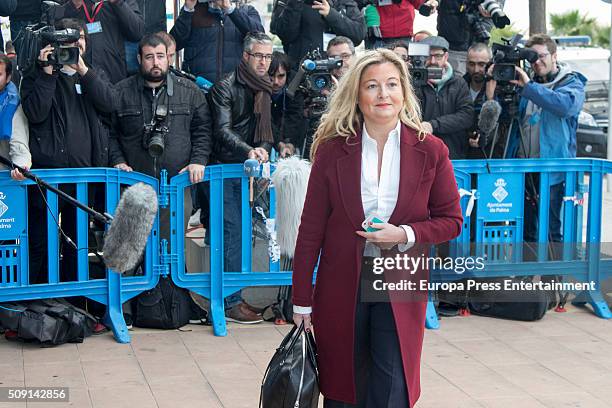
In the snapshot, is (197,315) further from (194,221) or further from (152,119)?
(152,119)

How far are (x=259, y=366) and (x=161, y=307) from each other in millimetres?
1203

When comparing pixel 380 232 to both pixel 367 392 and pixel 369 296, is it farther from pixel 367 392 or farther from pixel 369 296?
pixel 367 392

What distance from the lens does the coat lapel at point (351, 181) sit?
4441 millimetres

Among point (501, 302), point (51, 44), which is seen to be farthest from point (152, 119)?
point (501, 302)

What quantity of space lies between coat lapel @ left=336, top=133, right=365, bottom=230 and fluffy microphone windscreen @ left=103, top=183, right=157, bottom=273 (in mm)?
2096

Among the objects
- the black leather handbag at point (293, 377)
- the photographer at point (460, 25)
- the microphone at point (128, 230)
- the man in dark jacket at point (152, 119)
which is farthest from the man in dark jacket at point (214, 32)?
the black leather handbag at point (293, 377)

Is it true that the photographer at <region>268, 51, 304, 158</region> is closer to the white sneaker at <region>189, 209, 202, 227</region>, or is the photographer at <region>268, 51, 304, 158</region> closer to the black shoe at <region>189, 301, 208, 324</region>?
the white sneaker at <region>189, 209, 202, 227</region>

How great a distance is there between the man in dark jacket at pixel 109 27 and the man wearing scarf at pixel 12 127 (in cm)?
107

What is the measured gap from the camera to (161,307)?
7.62 metres

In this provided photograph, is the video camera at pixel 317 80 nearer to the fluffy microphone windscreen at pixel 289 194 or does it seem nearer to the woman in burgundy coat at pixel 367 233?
the fluffy microphone windscreen at pixel 289 194

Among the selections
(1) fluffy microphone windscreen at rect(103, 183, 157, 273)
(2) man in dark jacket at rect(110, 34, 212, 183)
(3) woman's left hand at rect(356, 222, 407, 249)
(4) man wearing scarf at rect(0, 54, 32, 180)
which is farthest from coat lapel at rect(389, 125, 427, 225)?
(4) man wearing scarf at rect(0, 54, 32, 180)

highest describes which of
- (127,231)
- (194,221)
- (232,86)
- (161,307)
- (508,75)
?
(508,75)

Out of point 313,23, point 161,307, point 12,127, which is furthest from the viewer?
point 313,23

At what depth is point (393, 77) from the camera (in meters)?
4.51
